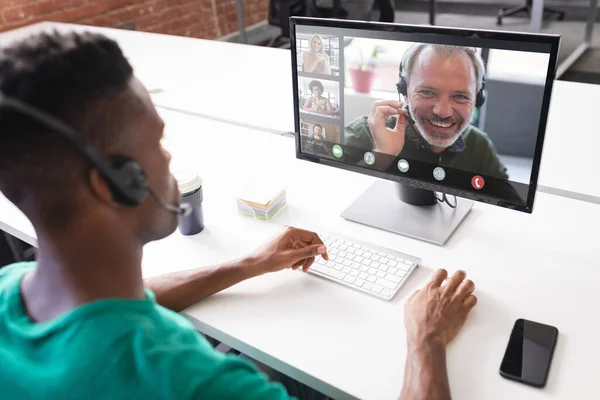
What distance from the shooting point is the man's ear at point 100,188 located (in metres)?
0.67

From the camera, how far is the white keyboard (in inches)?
43.0

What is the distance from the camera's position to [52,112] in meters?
0.65

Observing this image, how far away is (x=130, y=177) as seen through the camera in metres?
0.69

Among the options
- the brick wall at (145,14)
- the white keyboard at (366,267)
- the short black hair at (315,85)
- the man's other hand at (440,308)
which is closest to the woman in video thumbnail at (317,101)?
the short black hair at (315,85)

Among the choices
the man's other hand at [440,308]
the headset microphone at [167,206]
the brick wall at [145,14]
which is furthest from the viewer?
the brick wall at [145,14]

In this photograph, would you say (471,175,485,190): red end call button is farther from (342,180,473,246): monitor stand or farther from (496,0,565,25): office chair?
(496,0,565,25): office chair

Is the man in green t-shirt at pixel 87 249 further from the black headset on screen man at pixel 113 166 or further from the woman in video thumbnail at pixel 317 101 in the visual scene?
the woman in video thumbnail at pixel 317 101

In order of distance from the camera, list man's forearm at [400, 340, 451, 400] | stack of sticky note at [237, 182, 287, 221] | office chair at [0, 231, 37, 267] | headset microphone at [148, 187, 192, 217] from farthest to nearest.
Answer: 1. office chair at [0, 231, 37, 267]
2. stack of sticky note at [237, 182, 287, 221]
3. man's forearm at [400, 340, 451, 400]
4. headset microphone at [148, 187, 192, 217]

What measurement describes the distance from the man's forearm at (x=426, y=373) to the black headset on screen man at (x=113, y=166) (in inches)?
17.2

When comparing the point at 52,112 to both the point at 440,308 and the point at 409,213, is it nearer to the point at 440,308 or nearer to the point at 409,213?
the point at 440,308

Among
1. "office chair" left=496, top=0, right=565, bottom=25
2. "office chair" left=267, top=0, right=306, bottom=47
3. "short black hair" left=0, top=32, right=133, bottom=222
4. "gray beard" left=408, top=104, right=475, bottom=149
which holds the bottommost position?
"office chair" left=496, top=0, right=565, bottom=25

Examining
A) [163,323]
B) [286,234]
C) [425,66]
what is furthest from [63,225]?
[425,66]

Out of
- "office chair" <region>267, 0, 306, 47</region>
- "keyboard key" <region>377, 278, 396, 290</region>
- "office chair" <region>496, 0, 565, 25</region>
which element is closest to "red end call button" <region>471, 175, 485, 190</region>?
"keyboard key" <region>377, 278, 396, 290</region>

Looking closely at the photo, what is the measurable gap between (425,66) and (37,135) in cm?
71
